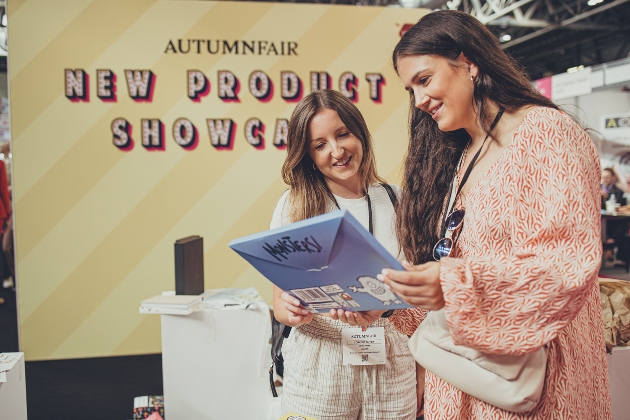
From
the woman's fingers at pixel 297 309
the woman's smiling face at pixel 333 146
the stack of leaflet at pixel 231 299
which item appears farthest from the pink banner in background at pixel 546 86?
the woman's fingers at pixel 297 309

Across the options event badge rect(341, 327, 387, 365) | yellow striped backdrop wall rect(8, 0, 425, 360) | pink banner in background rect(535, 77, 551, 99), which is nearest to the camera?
event badge rect(341, 327, 387, 365)

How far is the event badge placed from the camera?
1.57m

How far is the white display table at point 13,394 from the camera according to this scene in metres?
2.12

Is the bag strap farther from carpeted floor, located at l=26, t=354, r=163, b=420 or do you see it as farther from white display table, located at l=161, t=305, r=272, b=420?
carpeted floor, located at l=26, t=354, r=163, b=420

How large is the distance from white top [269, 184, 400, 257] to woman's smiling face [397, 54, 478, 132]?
629mm

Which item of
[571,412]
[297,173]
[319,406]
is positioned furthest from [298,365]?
[571,412]

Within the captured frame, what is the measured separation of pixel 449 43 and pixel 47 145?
4.12m

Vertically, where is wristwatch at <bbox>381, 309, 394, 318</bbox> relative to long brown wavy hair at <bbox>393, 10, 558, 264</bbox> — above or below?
below

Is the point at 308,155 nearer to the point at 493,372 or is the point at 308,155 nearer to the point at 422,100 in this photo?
the point at 422,100

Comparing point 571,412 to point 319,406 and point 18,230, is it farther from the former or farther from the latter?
point 18,230

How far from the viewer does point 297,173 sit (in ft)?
5.77

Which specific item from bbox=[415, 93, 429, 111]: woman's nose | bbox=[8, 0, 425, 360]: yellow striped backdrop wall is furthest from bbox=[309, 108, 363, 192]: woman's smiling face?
bbox=[8, 0, 425, 360]: yellow striped backdrop wall

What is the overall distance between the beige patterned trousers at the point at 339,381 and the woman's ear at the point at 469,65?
2.84 feet

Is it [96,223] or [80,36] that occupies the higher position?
[80,36]
